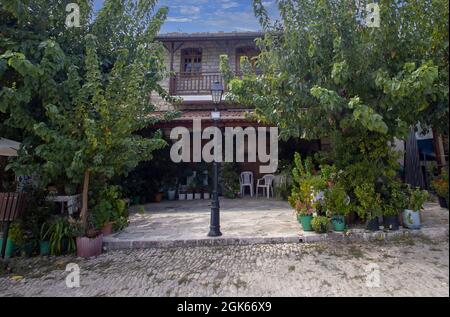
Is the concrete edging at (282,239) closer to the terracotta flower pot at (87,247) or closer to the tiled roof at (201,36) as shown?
the terracotta flower pot at (87,247)

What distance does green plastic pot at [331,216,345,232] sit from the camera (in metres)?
5.80

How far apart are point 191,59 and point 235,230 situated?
10.5 m

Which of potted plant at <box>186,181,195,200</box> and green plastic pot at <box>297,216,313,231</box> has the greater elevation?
potted plant at <box>186,181,195,200</box>

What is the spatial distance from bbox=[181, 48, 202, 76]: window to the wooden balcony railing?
968mm

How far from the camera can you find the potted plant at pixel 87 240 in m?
5.39

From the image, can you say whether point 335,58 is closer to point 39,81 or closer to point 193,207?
point 39,81

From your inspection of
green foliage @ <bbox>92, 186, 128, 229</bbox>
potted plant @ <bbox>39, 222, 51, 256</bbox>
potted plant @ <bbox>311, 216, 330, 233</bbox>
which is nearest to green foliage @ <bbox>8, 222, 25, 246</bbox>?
potted plant @ <bbox>39, 222, 51, 256</bbox>

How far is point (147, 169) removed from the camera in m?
11.3

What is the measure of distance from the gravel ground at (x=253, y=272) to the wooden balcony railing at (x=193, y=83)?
8.93m

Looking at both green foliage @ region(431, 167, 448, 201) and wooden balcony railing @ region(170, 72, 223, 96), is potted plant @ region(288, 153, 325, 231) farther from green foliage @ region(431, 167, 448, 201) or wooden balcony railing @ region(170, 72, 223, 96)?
wooden balcony railing @ region(170, 72, 223, 96)

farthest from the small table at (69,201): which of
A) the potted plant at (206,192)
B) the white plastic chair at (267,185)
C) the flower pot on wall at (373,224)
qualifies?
the white plastic chair at (267,185)

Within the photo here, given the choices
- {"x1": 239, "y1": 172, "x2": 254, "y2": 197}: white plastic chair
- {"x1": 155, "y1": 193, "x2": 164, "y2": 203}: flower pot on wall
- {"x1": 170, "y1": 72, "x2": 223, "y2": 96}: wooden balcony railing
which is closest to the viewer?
{"x1": 155, "y1": 193, "x2": 164, "y2": 203}: flower pot on wall

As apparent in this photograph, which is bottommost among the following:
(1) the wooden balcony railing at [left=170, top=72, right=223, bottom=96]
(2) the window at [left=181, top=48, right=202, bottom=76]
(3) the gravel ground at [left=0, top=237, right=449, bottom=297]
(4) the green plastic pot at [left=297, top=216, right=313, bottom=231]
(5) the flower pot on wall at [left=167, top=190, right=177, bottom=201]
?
(3) the gravel ground at [left=0, top=237, right=449, bottom=297]

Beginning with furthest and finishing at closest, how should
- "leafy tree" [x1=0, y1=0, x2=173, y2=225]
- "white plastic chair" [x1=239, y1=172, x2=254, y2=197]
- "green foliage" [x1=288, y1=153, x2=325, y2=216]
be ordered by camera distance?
"white plastic chair" [x1=239, y1=172, x2=254, y2=197]
"green foliage" [x1=288, y1=153, x2=325, y2=216]
"leafy tree" [x1=0, y1=0, x2=173, y2=225]
